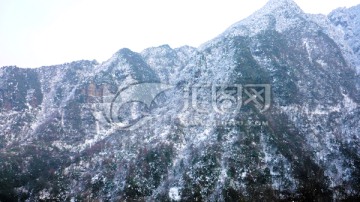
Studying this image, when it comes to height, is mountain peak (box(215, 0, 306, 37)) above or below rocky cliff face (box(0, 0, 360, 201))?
above

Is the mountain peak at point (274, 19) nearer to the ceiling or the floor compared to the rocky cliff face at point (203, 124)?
nearer to the ceiling

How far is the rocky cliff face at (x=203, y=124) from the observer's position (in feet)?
177

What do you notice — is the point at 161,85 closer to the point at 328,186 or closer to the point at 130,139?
the point at 130,139

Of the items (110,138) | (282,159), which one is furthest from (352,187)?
(110,138)

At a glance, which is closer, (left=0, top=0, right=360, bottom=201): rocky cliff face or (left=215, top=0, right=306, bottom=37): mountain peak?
(left=0, top=0, right=360, bottom=201): rocky cliff face

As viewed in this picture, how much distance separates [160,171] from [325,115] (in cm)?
3819

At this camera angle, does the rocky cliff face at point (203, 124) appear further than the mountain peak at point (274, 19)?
No

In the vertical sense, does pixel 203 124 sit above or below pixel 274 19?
below

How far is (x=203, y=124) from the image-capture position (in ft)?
216

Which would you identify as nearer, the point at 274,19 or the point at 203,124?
the point at 203,124

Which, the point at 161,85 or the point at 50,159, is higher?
the point at 161,85

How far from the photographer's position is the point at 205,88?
73.9 m

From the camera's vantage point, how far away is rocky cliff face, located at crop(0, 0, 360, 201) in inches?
2120

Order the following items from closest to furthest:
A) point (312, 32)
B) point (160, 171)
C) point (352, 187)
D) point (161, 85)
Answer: point (352, 187) → point (160, 171) → point (312, 32) → point (161, 85)
